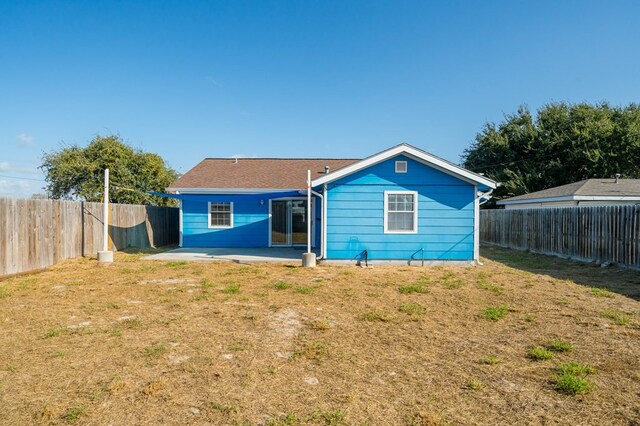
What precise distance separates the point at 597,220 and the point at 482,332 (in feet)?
29.3

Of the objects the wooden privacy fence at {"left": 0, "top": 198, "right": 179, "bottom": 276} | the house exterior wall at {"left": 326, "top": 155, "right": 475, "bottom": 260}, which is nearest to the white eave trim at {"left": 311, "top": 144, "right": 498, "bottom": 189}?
the house exterior wall at {"left": 326, "top": 155, "right": 475, "bottom": 260}

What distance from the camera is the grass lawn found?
3318 mm

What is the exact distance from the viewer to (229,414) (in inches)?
127

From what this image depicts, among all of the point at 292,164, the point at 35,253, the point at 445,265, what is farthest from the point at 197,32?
the point at 445,265

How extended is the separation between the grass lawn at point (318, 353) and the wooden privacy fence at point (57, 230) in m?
1.58

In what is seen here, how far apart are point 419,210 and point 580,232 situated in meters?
5.36

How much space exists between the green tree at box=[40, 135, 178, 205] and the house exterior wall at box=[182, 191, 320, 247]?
34.4 ft

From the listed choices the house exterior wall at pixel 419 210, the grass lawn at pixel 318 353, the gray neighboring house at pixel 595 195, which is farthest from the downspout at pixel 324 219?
the gray neighboring house at pixel 595 195

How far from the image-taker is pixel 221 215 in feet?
55.1

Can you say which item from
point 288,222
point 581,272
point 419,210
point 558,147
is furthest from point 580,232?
point 558,147

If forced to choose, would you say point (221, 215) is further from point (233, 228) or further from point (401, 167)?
point (401, 167)

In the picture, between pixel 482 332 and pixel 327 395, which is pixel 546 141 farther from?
pixel 327 395

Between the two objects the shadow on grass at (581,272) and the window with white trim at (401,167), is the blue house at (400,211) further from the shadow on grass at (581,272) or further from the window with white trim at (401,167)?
the shadow on grass at (581,272)

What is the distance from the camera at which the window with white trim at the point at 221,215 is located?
54.9 ft
